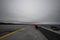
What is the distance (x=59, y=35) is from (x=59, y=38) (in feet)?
1.25

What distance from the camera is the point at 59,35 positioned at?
11914mm

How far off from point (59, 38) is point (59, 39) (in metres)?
0.27

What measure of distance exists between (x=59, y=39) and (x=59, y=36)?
0.62 m

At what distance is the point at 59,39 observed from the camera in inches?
490

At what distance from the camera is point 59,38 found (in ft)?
40.0

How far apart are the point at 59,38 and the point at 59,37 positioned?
23 centimetres

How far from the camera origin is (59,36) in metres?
11.9

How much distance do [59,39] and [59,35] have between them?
0.65 m

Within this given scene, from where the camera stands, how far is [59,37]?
1199cm

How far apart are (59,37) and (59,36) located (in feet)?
0.39

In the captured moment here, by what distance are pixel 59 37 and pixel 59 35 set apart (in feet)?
0.55

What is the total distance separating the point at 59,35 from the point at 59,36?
0.23 feet
